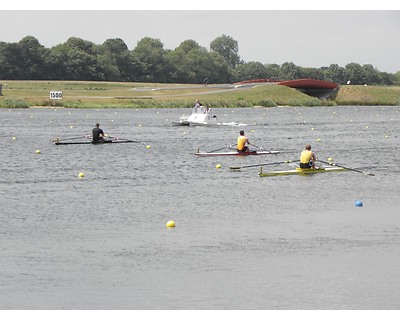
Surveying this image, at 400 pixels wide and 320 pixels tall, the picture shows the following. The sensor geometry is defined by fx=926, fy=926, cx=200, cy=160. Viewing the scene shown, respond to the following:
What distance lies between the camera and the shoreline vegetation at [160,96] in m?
153

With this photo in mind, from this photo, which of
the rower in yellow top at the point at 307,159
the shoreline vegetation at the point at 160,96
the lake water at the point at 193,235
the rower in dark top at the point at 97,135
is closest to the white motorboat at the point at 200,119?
the rower in dark top at the point at 97,135

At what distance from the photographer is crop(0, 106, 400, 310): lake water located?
2419cm

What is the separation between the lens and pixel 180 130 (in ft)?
301

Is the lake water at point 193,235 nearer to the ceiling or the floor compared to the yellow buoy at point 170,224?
nearer to the floor

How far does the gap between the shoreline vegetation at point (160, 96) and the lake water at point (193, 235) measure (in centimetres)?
9137

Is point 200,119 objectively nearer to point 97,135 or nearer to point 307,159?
point 97,135

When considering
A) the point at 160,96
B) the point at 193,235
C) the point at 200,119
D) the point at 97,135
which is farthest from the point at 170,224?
the point at 160,96

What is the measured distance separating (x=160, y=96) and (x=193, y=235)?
141 meters

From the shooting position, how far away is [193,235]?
32.0m

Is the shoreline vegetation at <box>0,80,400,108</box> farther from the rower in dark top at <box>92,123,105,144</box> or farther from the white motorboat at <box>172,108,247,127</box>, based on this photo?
the rower in dark top at <box>92,123,105,144</box>

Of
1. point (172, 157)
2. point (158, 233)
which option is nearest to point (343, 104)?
point (172, 157)

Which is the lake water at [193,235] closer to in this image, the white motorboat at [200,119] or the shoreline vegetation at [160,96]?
the white motorboat at [200,119]

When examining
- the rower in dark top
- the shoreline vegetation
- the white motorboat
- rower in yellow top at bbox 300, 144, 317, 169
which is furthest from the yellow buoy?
the shoreline vegetation

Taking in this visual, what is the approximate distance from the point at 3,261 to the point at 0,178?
847 inches
